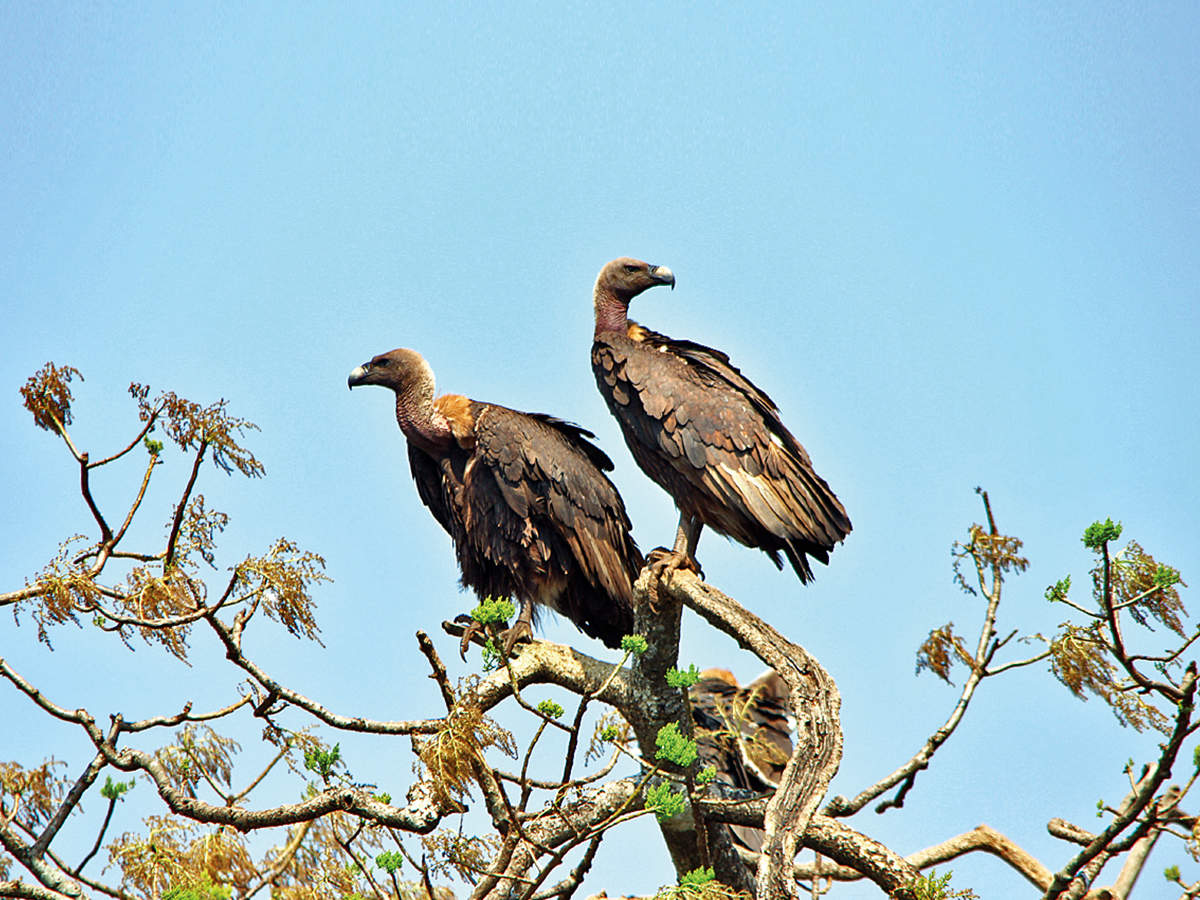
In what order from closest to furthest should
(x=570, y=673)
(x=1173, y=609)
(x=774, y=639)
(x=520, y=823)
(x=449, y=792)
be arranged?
1. (x=520, y=823)
2. (x=449, y=792)
3. (x=774, y=639)
4. (x=1173, y=609)
5. (x=570, y=673)

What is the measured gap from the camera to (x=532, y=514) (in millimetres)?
6992

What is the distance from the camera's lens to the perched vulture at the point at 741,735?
237 inches

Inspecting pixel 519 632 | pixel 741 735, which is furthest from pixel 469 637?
pixel 741 735

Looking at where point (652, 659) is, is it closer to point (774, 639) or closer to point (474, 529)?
point (774, 639)

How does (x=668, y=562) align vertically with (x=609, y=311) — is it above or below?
below

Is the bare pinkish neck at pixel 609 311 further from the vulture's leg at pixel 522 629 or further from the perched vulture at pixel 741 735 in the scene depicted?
the perched vulture at pixel 741 735

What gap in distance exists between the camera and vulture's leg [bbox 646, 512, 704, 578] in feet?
19.0

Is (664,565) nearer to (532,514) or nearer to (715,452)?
(715,452)

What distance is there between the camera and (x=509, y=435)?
7.12 meters

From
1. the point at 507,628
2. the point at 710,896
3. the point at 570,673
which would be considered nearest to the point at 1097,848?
the point at 710,896

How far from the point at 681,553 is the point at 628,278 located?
2.13 meters

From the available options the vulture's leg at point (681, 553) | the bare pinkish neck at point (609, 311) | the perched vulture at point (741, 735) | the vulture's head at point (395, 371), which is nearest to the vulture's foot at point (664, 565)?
the vulture's leg at point (681, 553)

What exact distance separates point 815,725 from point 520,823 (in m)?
1.06

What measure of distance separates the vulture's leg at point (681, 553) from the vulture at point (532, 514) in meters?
0.70
